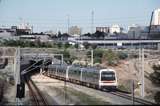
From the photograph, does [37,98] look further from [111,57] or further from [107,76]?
[111,57]

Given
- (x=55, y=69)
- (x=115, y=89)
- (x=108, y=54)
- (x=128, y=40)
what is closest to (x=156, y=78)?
(x=115, y=89)

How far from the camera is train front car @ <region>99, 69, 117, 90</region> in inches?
2099

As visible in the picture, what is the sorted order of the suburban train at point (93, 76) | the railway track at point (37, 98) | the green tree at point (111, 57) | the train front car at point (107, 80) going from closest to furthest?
1. the railway track at point (37, 98)
2. the train front car at point (107, 80)
3. the suburban train at point (93, 76)
4. the green tree at point (111, 57)

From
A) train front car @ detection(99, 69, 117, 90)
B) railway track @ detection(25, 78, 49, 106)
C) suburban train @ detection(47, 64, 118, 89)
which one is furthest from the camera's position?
suburban train @ detection(47, 64, 118, 89)

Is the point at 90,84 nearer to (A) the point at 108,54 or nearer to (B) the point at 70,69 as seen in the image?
(B) the point at 70,69

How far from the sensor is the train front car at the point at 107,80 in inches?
2099

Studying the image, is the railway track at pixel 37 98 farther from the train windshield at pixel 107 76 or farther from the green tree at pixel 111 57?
the green tree at pixel 111 57

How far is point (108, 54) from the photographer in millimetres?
101938

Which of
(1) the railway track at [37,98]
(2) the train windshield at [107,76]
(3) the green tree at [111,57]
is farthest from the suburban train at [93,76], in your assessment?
(3) the green tree at [111,57]

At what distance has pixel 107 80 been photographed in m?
53.5

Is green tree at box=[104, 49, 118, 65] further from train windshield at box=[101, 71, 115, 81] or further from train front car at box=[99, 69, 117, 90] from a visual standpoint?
train front car at box=[99, 69, 117, 90]

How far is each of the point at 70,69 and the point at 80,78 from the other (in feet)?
26.7

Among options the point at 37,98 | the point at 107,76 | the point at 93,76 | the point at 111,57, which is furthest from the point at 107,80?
the point at 111,57

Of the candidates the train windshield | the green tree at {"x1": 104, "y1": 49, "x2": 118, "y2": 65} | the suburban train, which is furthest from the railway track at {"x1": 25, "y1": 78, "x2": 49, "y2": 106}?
the green tree at {"x1": 104, "y1": 49, "x2": 118, "y2": 65}
